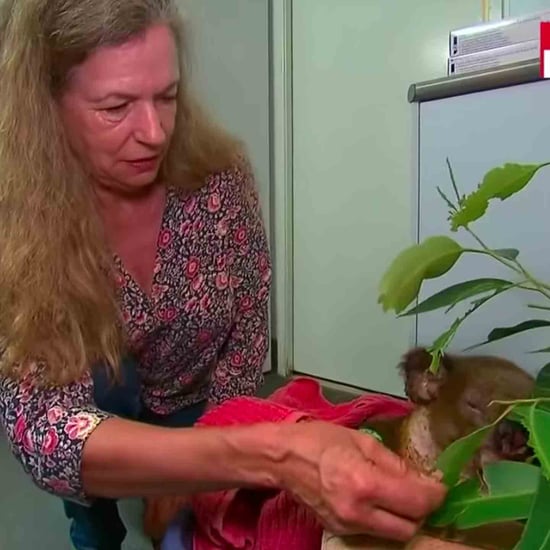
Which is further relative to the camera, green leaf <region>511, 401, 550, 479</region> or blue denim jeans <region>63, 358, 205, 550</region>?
blue denim jeans <region>63, 358, 205, 550</region>

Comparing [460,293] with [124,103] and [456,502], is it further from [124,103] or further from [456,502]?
[124,103]

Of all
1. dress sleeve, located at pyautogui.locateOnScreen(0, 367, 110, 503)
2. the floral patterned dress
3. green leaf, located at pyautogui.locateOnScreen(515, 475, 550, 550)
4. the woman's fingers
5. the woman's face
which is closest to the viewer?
green leaf, located at pyautogui.locateOnScreen(515, 475, 550, 550)

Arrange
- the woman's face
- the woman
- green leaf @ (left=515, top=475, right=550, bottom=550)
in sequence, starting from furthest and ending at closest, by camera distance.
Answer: the woman's face, the woman, green leaf @ (left=515, top=475, right=550, bottom=550)

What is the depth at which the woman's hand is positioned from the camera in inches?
18.3

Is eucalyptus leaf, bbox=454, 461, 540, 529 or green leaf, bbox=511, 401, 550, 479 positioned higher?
green leaf, bbox=511, 401, 550, 479

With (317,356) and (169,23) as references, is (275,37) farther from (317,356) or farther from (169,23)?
(169,23)

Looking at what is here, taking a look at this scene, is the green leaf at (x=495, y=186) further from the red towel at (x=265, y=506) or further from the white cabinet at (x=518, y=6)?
the white cabinet at (x=518, y=6)

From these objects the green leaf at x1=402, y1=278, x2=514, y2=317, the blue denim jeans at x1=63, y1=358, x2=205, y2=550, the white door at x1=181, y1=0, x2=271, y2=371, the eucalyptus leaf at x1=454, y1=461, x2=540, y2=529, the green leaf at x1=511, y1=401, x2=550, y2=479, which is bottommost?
the blue denim jeans at x1=63, y1=358, x2=205, y2=550

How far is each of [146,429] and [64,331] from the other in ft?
0.70

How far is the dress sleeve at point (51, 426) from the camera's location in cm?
69

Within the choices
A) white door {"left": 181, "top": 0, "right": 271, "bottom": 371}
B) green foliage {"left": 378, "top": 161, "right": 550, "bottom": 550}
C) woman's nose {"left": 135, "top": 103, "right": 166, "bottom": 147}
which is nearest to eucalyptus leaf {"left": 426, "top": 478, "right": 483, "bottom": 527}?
green foliage {"left": 378, "top": 161, "right": 550, "bottom": 550}

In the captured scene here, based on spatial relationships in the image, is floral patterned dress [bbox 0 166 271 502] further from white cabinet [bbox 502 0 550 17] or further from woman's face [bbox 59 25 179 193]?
white cabinet [bbox 502 0 550 17]

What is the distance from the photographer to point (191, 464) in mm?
599

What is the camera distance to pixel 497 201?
1191 mm
